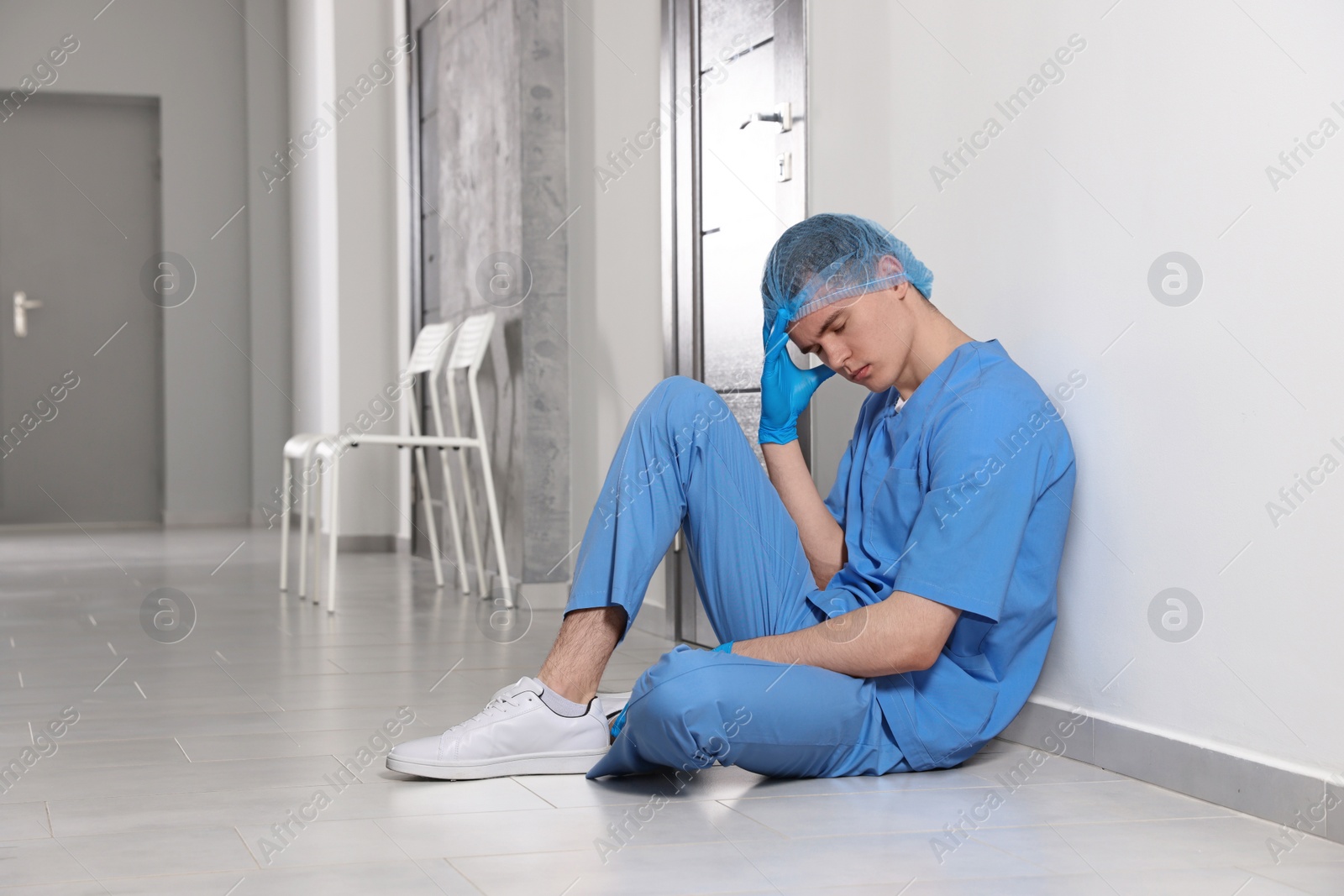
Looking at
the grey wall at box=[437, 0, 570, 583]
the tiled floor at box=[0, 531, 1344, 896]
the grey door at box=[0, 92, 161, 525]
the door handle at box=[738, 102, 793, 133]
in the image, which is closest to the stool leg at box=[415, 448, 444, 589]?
the grey wall at box=[437, 0, 570, 583]

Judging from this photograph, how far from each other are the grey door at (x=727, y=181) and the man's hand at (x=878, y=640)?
1036 mm

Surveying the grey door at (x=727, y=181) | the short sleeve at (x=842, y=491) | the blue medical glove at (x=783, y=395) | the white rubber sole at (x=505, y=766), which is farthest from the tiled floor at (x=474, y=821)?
the grey door at (x=727, y=181)

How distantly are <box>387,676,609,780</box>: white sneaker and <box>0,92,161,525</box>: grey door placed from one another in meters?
6.58

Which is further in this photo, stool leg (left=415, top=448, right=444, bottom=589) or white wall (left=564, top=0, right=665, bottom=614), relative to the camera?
stool leg (left=415, top=448, right=444, bottom=589)

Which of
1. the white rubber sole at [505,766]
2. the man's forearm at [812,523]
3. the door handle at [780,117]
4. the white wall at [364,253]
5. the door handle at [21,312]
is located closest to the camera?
the white rubber sole at [505,766]

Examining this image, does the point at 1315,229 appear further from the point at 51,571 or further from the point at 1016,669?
the point at 51,571

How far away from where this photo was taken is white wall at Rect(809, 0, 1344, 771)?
1.56 meters

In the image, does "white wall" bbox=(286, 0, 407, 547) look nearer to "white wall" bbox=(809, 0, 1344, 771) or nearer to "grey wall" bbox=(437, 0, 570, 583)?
"grey wall" bbox=(437, 0, 570, 583)

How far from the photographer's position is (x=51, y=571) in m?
5.18

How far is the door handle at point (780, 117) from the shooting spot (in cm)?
278

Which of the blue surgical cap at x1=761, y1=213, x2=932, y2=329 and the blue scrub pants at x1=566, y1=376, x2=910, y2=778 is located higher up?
the blue surgical cap at x1=761, y1=213, x2=932, y2=329

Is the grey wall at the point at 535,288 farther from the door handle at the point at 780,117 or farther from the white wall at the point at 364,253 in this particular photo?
the white wall at the point at 364,253

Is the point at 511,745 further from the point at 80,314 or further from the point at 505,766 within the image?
the point at 80,314

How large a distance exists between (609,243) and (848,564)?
6.64 feet
